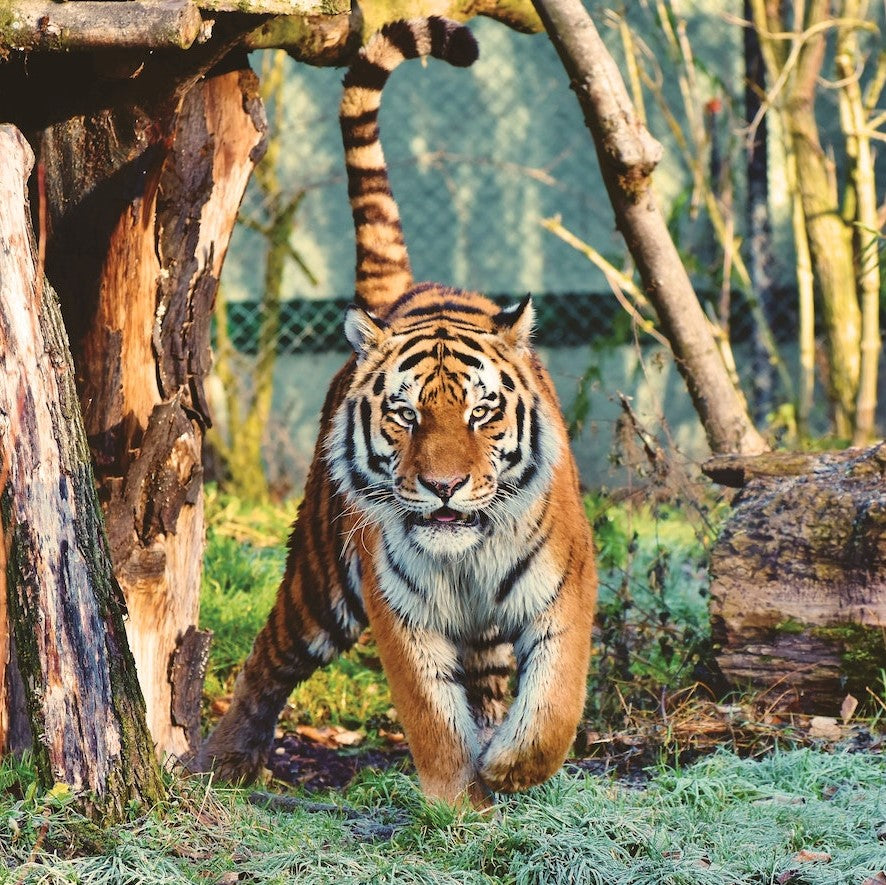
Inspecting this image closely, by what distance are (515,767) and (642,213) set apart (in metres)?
2.00

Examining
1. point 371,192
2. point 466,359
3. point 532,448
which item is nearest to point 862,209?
point 371,192

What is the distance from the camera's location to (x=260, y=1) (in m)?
3.08

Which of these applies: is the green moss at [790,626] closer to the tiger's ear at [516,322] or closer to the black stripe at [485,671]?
the black stripe at [485,671]

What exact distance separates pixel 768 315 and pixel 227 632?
4.70m

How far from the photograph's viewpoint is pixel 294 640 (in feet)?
14.2

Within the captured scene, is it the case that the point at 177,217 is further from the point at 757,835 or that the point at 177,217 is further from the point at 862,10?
the point at 862,10

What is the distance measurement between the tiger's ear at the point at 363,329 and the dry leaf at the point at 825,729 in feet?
6.14

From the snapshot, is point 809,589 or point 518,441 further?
point 809,589

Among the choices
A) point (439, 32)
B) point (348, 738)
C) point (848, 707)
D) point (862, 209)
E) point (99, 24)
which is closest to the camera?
point (99, 24)

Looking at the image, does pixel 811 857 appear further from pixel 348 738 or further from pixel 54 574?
pixel 348 738

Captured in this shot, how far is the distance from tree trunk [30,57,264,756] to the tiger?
489 mm

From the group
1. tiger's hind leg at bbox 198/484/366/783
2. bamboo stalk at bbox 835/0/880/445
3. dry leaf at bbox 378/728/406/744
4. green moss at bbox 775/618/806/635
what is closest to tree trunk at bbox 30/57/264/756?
tiger's hind leg at bbox 198/484/366/783

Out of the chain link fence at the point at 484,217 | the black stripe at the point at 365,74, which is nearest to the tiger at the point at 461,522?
the black stripe at the point at 365,74

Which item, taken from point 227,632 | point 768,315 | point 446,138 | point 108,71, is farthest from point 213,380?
point 108,71
